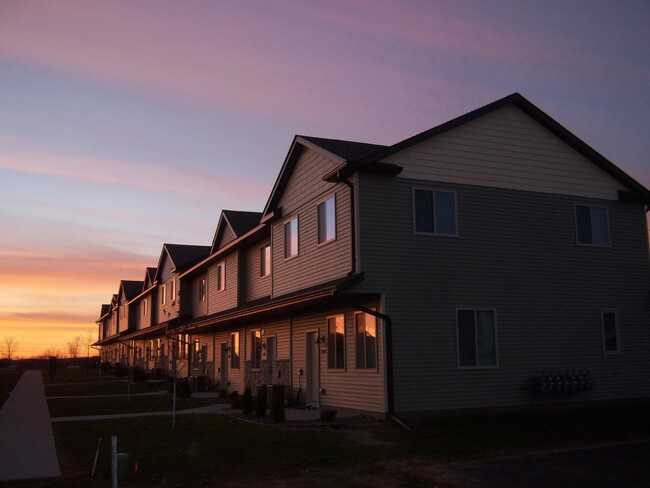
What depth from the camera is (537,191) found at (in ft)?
62.2

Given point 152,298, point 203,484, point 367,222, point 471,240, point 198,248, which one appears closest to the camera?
point 203,484

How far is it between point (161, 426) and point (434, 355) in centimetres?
705

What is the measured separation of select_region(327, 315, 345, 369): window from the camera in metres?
18.2

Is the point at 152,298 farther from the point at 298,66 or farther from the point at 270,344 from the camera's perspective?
the point at 298,66

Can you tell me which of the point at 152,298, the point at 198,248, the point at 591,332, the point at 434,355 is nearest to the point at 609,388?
the point at 591,332

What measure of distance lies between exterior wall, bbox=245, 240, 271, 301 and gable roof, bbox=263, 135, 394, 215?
302 centimetres

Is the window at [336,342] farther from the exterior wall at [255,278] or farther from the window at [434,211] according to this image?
the exterior wall at [255,278]

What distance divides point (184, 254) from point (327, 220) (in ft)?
73.3

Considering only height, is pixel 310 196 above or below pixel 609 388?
above

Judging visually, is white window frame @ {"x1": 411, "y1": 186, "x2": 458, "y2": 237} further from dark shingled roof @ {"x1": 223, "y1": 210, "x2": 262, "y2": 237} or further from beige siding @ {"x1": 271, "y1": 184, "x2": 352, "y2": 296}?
dark shingled roof @ {"x1": 223, "y1": 210, "x2": 262, "y2": 237}

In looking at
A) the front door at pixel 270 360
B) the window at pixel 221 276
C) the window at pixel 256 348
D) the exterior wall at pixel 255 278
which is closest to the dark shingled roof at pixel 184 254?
the window at pixel 221 276

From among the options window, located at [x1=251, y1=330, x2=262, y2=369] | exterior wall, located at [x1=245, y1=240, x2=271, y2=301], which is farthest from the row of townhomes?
window, located at [x1=251, y1=330, x2=262, y2=369]

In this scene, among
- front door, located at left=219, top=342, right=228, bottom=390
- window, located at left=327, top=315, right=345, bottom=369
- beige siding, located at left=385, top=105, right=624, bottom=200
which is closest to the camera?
beige siding, located at left=385, top=105, right=624, bottom=200

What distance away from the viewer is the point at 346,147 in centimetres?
1912
